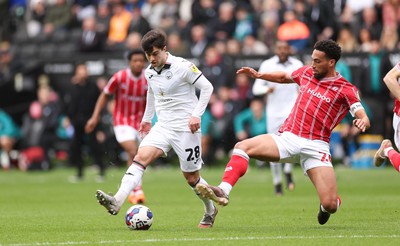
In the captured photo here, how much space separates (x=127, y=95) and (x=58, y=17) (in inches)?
625

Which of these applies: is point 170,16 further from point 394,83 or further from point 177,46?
point 394,83

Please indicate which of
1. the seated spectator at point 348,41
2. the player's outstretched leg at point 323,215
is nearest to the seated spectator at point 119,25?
the seated spectator at point 348,41

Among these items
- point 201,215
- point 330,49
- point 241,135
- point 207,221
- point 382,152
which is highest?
point 330,49

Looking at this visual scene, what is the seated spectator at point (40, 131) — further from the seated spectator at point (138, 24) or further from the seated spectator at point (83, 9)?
the seated spectator at point (83, 9)

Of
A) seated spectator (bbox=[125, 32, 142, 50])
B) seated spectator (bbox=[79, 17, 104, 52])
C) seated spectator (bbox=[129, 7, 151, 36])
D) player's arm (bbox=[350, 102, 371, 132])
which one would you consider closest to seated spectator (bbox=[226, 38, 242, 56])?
seated spectator (bbox=[125, 32, 142, 50])

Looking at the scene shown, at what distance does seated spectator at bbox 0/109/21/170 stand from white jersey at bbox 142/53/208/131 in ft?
54.4

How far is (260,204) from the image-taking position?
54.2 feet

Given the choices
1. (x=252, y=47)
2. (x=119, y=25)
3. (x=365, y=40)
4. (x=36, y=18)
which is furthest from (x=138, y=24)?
(x=365, y=40)

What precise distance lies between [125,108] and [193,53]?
10810 mm

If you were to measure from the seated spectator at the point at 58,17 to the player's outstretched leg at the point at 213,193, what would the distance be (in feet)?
70.8

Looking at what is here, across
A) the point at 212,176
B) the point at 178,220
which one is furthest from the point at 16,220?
the point at 212,176

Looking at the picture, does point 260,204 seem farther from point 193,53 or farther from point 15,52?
point 15,52

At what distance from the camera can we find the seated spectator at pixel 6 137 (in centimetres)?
2875

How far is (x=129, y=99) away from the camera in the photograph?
17422 millimetres
